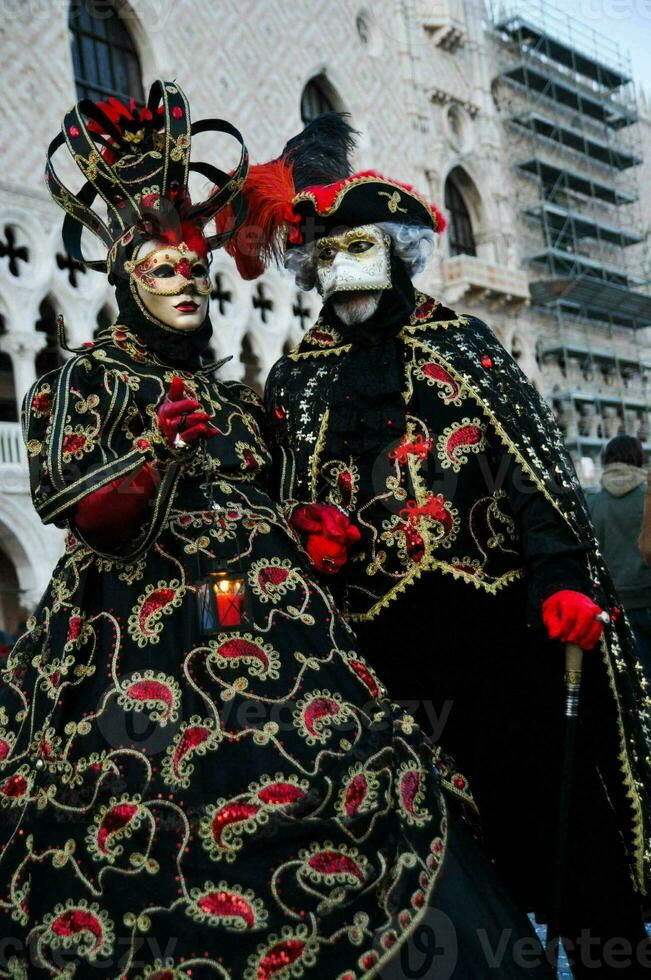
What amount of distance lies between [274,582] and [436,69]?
16372 millimetres

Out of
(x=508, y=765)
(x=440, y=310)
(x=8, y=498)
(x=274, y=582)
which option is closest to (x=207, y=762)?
(x=274, y=582)

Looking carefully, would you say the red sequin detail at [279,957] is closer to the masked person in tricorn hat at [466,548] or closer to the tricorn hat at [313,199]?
Result: the masked person in tricorn hat at [466,548]

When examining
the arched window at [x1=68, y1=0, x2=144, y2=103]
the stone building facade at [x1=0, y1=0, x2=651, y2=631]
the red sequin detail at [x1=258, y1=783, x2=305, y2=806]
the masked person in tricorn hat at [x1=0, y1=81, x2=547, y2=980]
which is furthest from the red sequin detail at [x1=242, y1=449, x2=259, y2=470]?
the arched window at [x1=68, y1=0, x2=144, y2=103]

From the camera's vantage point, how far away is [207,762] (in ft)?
6.16

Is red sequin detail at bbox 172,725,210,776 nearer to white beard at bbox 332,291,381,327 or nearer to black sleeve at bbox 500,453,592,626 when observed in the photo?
black sleeve at bbox 500,453,592,626

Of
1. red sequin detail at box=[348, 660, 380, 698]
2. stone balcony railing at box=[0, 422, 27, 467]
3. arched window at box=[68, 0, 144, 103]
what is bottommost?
red sequin detail at box=[348, 660, 380, 698]

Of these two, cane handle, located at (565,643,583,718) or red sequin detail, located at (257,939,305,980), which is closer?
red sequin detail, located at (257,939,305,980)

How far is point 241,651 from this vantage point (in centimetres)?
199

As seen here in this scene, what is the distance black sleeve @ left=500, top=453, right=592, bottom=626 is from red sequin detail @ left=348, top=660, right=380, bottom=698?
38 cm

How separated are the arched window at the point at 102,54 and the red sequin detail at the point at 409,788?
35.2 feet

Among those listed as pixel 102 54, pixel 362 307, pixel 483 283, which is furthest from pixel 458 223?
pixel 362 307

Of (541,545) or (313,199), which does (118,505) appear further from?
(313,199)

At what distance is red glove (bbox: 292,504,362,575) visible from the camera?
2.31 meters

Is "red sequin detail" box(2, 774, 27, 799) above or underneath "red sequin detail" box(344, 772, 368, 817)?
above
